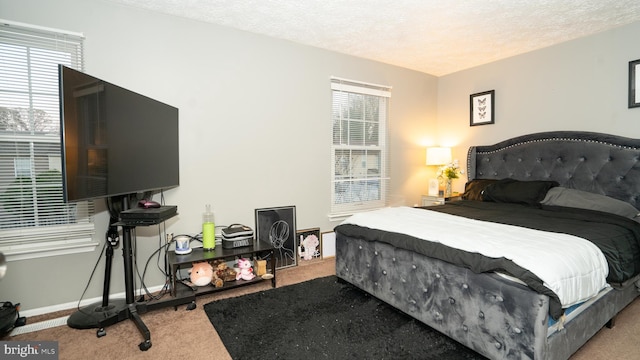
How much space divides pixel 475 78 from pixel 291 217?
10.5ft

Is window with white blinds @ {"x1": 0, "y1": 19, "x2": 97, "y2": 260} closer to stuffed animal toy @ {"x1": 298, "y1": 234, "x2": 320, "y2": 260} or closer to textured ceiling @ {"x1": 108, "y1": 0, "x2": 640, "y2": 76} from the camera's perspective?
textured ceiling @ {"x1": 108, "y1": 0, "x2": 640, "y2": 76}

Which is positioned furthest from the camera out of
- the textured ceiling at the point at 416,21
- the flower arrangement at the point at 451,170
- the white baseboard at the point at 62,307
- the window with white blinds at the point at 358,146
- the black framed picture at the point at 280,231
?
the flower arrangement at the point at 451,170

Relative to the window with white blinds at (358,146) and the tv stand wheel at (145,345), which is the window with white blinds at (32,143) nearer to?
the tv stand wheel at (145,345)

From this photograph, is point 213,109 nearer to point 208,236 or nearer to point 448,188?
point 208,236

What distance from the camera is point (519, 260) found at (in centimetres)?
166

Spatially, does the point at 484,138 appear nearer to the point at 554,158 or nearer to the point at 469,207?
the point at 554,158

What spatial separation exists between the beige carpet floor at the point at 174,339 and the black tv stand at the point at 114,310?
6 centimetres

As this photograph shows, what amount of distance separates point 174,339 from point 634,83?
4582 mm

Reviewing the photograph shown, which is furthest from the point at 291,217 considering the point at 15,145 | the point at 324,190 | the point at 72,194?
the point at 15,145

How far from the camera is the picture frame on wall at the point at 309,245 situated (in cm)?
365

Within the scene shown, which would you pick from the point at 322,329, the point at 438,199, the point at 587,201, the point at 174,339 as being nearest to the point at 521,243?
the point at 322,329

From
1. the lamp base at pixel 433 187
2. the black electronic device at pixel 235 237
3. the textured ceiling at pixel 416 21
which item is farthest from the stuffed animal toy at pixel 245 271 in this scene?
the lamp base at pixel 433 187

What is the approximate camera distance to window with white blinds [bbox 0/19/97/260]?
2.25 m

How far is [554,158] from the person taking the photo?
3488mm
